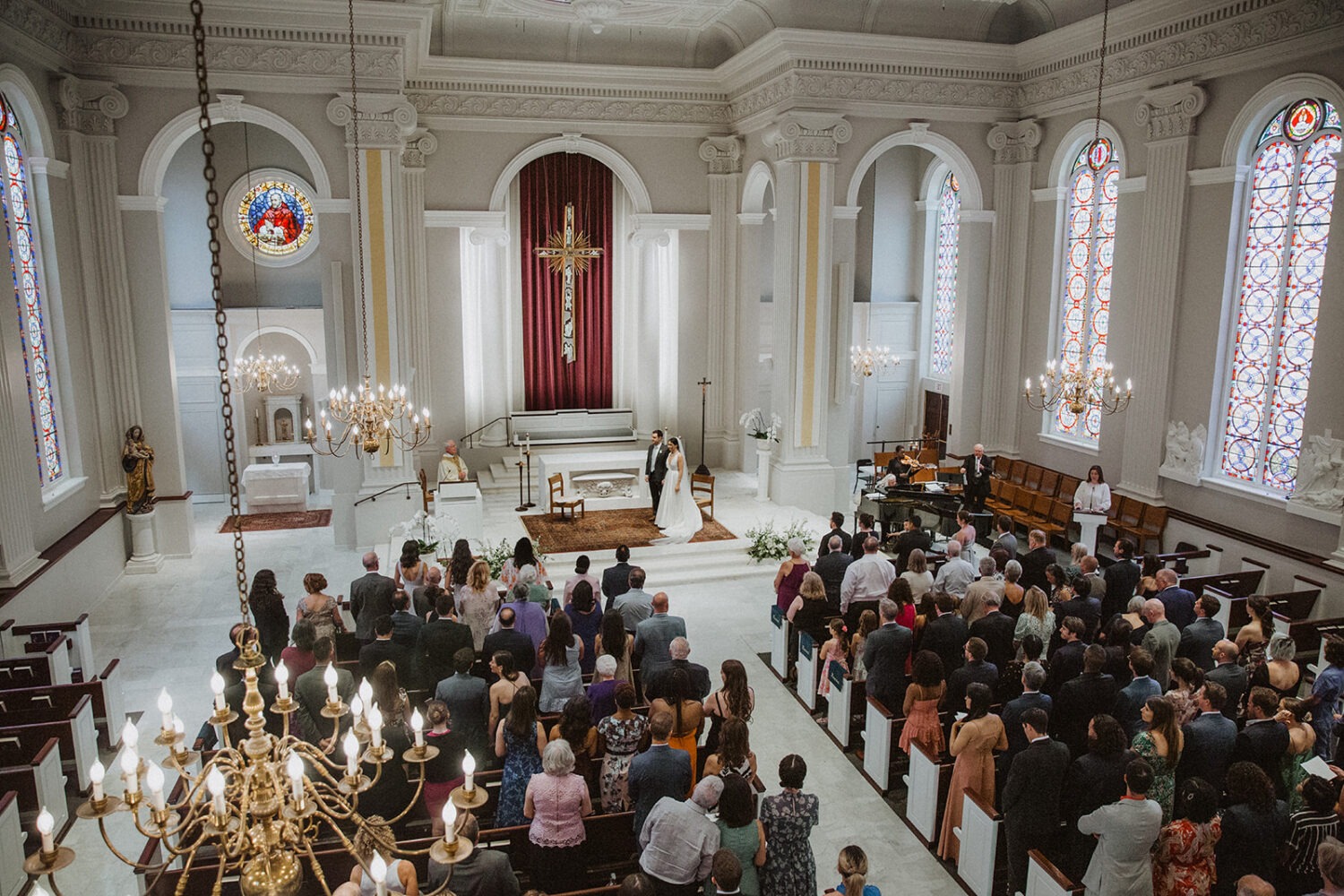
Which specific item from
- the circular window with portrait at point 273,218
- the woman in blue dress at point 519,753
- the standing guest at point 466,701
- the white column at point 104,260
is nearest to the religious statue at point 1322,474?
the woman in blue dress at point 519,753

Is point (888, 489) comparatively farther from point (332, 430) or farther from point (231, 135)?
point (231, 135)

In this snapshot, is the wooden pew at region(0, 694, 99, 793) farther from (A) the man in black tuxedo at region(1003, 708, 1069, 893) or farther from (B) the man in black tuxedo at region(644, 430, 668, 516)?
(B) the man in black tuxedo at region(644, 430, 668, 516)

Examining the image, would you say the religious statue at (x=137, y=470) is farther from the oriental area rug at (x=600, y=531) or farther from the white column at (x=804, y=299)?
the white column at (x=804, y=299)

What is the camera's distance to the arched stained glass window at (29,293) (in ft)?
35.2

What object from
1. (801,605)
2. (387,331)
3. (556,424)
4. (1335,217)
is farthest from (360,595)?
(1335,217)

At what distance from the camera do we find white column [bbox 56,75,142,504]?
1214cm

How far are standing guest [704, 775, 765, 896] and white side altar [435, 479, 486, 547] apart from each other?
28.0ft

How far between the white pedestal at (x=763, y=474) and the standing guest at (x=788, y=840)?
35.1ft

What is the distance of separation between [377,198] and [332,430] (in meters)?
3.33

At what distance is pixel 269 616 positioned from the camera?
7734 millimetres

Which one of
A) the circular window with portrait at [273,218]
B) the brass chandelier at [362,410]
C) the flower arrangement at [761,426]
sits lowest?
the flower arrangement at [761,426]

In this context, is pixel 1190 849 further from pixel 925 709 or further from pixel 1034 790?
pixel 925 709

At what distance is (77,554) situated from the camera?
11297 millimetres

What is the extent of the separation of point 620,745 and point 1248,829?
3539 millimetres
